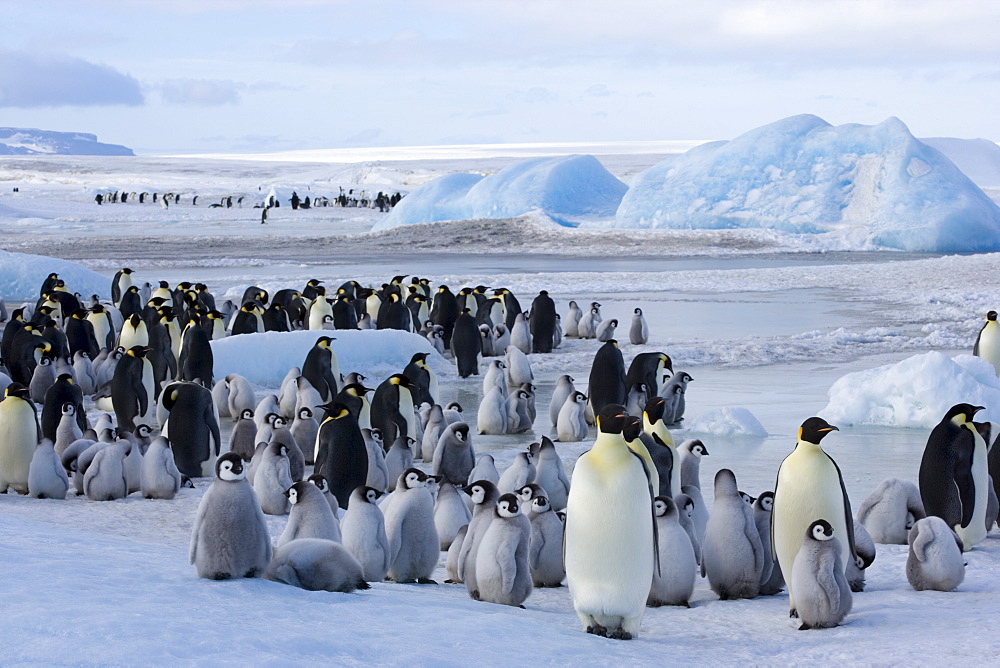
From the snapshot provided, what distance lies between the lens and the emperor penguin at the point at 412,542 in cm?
390

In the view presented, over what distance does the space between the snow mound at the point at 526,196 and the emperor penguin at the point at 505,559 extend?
2572 cm

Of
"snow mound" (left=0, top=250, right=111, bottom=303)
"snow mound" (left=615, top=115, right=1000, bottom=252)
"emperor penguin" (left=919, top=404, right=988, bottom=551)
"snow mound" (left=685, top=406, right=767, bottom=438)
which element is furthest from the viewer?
"snow mound" (left=615, top=115, right=1000, bottom=252)

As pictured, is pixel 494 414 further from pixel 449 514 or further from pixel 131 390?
pixel 449 514

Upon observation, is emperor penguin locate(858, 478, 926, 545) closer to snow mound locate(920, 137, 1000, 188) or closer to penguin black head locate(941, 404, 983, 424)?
penguin black head locate(941, 404, 983, 424)

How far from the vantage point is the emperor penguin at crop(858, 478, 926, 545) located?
14.7 feet

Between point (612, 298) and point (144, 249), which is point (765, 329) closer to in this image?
point (612, 298)

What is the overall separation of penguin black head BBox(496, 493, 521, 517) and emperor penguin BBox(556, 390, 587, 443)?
310 cm

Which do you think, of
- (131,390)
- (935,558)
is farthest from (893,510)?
(131,390)

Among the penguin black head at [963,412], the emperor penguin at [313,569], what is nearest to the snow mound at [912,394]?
the penguin black head at [963,412]

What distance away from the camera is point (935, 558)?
377 cm

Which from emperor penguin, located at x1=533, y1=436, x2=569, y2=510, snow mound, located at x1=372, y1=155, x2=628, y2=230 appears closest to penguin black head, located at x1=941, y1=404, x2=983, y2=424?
emperor penguin, located at x1=533, y1=436, x2=569, y2=510

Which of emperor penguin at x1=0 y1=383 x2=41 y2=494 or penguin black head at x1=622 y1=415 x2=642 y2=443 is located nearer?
penguin black head at x1=622 y1=415 x2=642 y2=443

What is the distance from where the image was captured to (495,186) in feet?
101

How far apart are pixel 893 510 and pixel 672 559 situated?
52.6 inches
